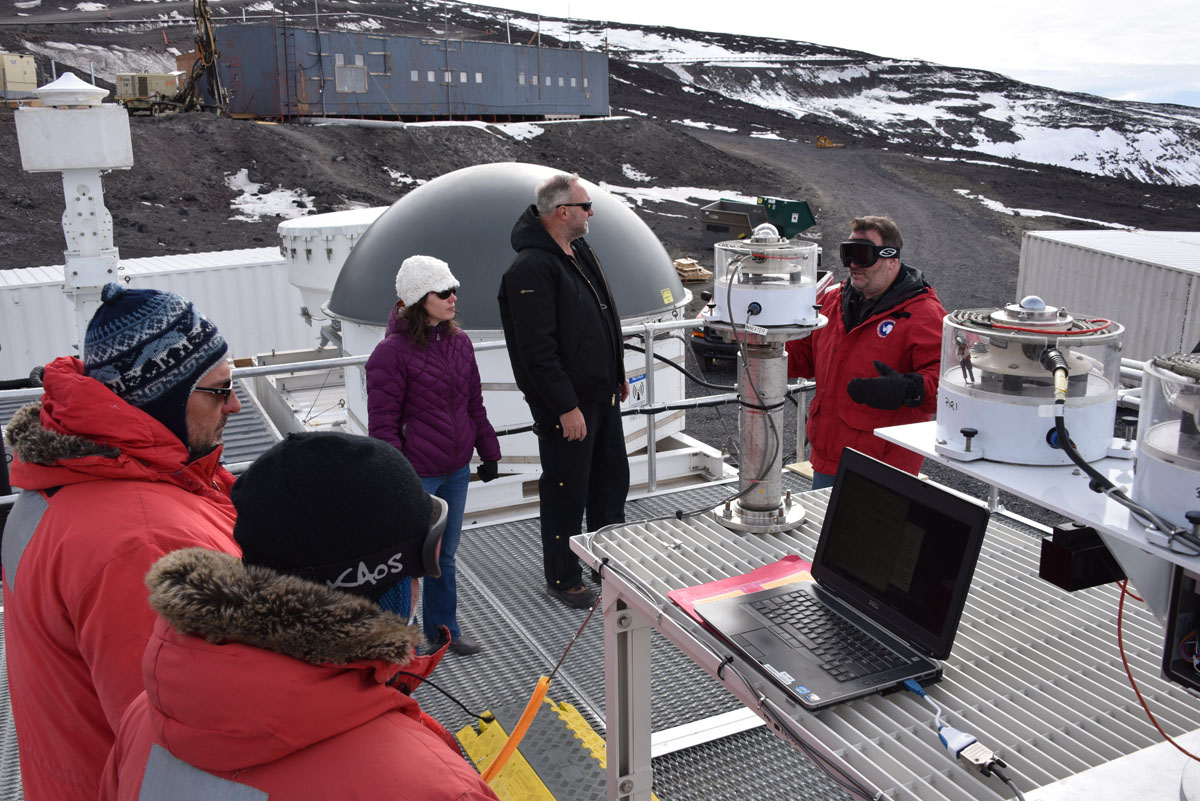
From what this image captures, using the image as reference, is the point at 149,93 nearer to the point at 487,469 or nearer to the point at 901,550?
the point at 487,469

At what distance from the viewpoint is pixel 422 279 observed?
430 centimetres

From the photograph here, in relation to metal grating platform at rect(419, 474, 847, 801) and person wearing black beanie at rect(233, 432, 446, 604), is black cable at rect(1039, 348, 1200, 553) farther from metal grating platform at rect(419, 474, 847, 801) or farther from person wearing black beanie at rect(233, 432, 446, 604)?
metal grating platform at rect(419, 474, 847, 801)

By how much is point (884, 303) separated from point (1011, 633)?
7.18ft

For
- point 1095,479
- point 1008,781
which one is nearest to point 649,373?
point 1095,479

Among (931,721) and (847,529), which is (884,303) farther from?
(931,721)

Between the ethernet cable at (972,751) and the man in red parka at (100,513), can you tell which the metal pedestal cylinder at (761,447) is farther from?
the man in red parka at (100,513)

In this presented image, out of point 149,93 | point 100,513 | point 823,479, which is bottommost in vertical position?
point 823,479

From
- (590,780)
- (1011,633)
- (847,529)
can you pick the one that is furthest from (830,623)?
Result: (590,780)

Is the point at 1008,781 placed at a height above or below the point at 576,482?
above

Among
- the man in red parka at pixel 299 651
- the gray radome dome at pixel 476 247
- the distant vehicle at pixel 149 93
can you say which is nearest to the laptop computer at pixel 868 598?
the man in red parka at pixel 299 651

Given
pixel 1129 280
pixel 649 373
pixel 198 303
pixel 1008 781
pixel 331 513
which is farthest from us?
pixel 1129 280

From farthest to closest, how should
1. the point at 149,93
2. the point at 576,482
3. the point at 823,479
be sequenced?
1. the point at 149,93
2. the point at 576,482
3. the point at 823,479

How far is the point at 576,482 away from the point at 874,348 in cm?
165

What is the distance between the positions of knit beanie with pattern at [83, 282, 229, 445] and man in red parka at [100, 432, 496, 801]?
807mm
